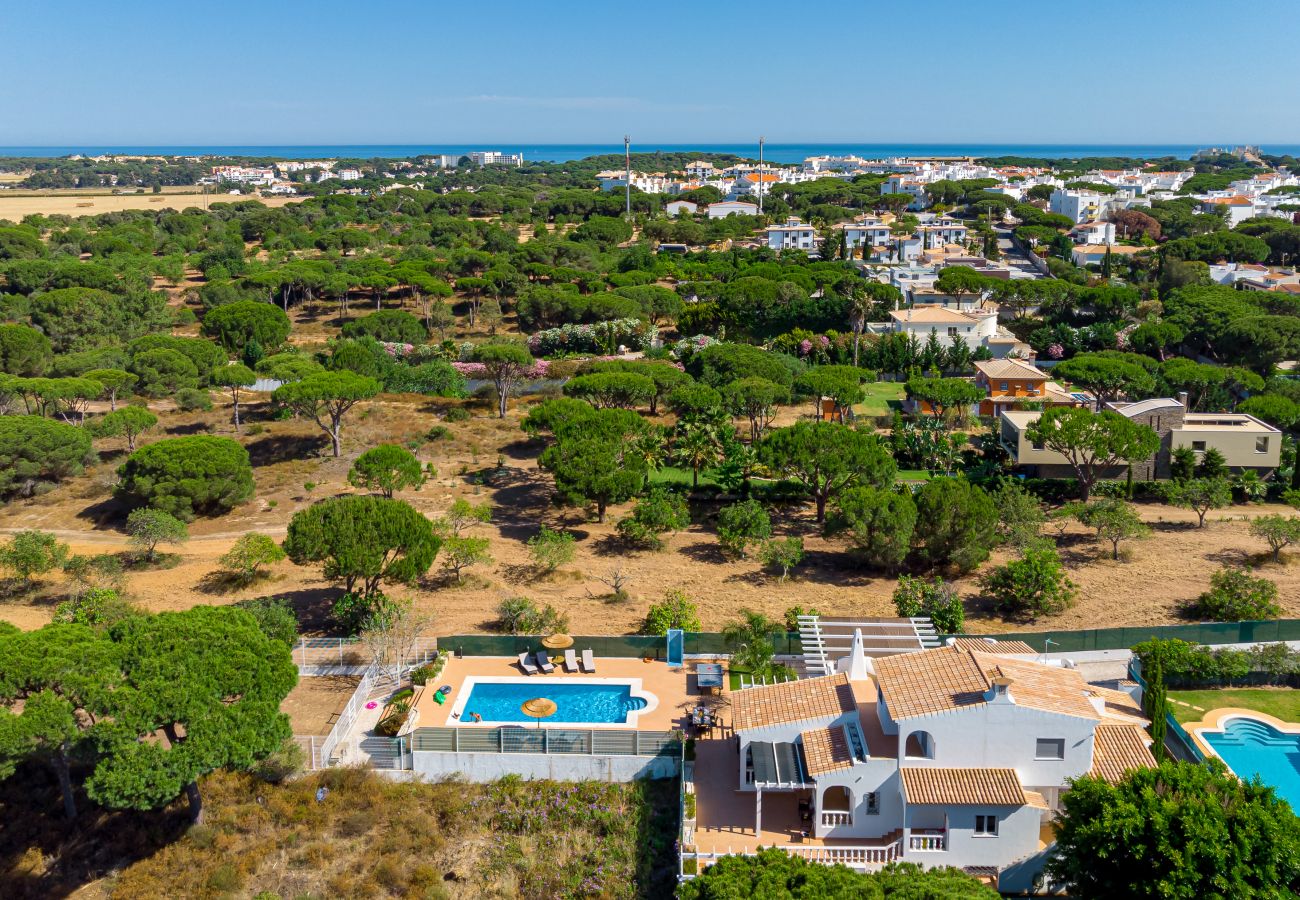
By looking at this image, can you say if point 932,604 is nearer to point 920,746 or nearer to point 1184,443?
point 920,746

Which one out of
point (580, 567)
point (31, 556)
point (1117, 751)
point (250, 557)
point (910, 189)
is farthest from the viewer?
point (910, 189)

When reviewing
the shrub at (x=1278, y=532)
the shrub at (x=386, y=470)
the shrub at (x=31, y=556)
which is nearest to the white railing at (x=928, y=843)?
the shrub at (x=1278, y=532)

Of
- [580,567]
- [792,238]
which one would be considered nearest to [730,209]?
[792,238]

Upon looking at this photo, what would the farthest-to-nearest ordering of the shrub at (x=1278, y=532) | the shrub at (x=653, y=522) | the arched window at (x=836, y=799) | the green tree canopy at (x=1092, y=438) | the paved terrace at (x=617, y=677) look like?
the green tree canopy at (x=1092, y=438)
the shrub at (x=653, y=522)
the shrub at (x=1278, y=532)
the paved terrace at (x=617, y=677)
the arched window at (x=836, y=799)

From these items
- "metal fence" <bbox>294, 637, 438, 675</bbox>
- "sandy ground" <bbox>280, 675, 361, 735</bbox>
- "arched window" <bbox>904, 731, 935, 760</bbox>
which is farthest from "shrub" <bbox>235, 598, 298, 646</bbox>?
"arched window" <bbox>904, 731, 935, 760</bbox>

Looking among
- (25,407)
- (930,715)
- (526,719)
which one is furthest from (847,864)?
(25,407)

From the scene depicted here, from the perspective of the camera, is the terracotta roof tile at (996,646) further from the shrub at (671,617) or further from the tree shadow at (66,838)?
the tree shadow at (66,838)
